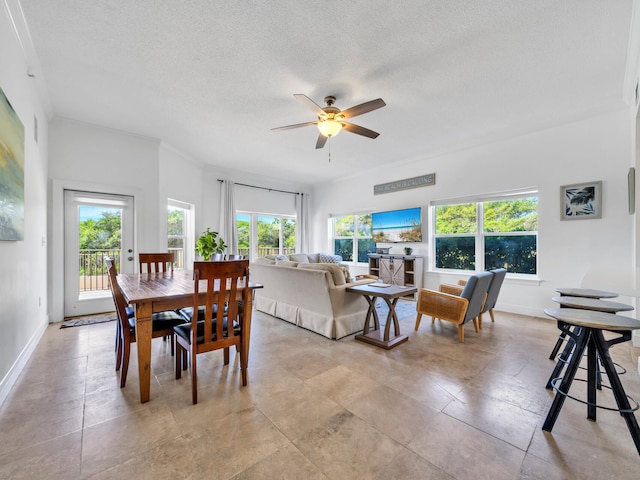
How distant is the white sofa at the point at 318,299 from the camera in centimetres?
328

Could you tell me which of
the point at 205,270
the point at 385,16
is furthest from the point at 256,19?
the point at 205,270

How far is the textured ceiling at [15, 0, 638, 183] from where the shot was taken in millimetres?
2098

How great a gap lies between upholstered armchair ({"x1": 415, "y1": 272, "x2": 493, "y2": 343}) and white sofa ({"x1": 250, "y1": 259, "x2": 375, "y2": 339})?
792mm

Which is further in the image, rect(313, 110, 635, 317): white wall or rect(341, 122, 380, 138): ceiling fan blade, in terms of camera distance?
rect(313, 110, 635, 317): white wall

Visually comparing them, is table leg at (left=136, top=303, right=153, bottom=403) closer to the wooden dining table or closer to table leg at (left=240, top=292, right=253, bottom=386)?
the wooden dining table

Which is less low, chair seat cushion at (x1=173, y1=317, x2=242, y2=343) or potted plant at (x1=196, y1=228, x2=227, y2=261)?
potted plant at (x1=196, y1=228, x2=227, y2=261)

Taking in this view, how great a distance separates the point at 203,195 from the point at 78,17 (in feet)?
13.4

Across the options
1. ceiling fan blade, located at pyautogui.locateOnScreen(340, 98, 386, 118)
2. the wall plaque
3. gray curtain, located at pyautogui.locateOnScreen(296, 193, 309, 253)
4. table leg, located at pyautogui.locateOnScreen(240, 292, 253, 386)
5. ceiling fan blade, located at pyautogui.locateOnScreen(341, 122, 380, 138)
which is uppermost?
ceiling fan blade, located at pyautogui.locateOnScreen(340, 98, 386, 118)

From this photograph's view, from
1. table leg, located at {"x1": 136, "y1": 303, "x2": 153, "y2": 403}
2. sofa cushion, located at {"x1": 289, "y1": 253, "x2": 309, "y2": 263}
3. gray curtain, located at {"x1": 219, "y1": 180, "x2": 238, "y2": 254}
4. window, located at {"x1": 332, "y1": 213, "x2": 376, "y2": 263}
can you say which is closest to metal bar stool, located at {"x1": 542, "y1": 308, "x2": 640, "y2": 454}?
table leg, located at {"x1": 136, "y1": 303, "x2": 153, "y2": 403}

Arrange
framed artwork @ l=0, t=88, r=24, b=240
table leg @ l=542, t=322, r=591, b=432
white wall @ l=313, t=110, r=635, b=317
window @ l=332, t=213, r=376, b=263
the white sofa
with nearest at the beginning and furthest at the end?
table leg @ l=542, t=322, r=591, b=432 → framed artwork @ l=0, t=88, r=24, b=240 → the white sofa → white wall @ l=313, t=110, r=635, b=317 → window @ l=332, t=213, r=376, b=263

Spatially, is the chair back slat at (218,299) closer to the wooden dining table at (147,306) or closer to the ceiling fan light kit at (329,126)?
the wooden dining table at (147,306)

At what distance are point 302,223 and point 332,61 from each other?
5.44 m

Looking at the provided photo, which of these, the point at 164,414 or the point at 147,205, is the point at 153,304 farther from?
the point at 147,205

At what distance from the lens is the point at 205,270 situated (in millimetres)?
1974
